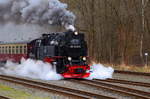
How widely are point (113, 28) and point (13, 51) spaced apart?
1265cm

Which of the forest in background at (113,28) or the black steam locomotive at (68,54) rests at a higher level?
the forest in background at (113,28)

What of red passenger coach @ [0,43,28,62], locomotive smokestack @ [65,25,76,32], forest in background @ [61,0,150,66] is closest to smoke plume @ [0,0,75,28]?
locomotive smokestack @ [65,25,76,32]

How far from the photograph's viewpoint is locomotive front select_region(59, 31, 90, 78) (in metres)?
16.1

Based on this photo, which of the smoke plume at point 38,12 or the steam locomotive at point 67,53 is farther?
the smoke plume at point 38,12

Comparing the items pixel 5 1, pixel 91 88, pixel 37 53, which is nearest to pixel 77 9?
pixel 5 1

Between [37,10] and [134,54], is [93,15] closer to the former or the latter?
[134,54]

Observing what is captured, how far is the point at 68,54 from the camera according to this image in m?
16.3

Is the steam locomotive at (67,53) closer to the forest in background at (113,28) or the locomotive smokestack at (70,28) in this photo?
the locomotive smokestack at (70,28)

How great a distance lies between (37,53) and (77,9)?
15177 mm

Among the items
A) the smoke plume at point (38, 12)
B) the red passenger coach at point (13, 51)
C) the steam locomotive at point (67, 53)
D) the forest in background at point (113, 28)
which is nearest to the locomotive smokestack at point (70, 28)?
the smoke plume at point (38, 12)

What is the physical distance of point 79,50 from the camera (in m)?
16.7

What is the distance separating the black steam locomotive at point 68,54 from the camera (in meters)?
16.1

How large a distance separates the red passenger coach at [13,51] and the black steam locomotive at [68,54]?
368 centimetres

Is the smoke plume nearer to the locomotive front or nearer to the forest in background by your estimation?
the locomotive front
